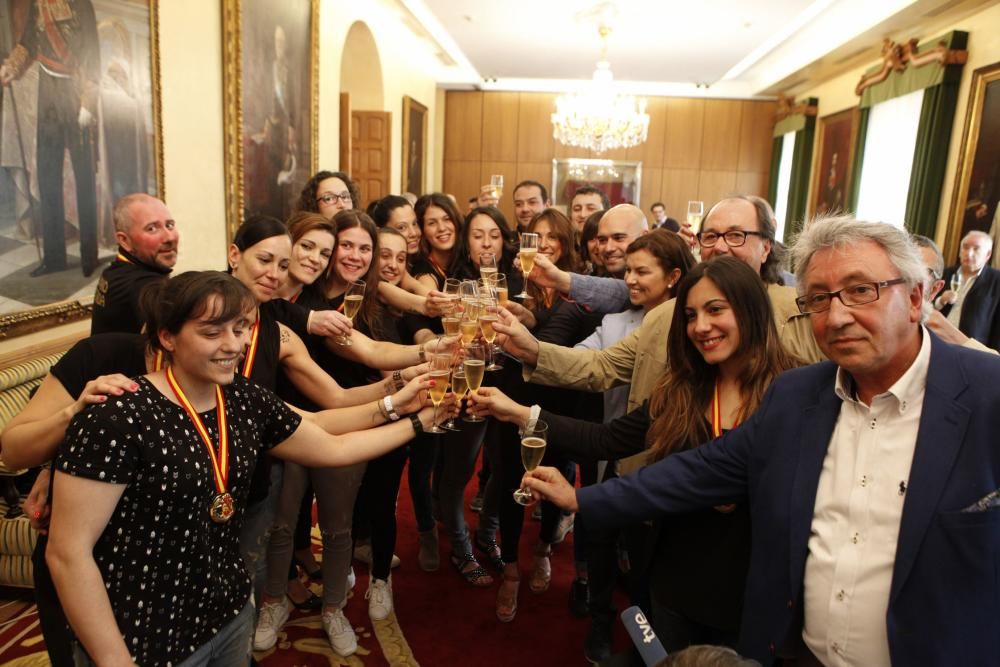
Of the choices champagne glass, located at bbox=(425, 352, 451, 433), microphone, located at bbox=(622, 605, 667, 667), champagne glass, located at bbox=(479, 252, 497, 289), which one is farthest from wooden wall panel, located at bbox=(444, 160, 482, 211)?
microphone, located at bbox=(622, 605, 667, 667)

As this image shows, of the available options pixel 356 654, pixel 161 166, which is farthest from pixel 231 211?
pixel 356 654

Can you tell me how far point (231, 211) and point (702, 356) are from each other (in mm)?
4376

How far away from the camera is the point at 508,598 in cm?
317

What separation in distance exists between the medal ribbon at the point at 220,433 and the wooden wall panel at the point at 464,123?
1297 cm

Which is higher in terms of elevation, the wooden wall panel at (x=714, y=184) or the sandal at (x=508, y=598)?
the wooden wall panel at (x=714, y=184)

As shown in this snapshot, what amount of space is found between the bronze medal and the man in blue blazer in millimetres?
1365

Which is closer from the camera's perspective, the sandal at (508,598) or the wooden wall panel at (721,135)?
the sandal at (508,598)

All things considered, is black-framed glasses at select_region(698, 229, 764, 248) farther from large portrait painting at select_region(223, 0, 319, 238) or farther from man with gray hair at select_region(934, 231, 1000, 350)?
large portrait painting at select_region(223, 0, 319, 238)

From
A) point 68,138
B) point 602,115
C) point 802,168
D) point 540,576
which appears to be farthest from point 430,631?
point 802,168

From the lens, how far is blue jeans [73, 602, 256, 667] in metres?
1.71

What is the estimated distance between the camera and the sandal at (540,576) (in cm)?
341

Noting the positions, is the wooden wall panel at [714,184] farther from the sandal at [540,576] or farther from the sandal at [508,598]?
the sandal at [508,598]

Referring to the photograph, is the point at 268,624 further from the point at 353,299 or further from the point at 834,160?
the point at 834,160

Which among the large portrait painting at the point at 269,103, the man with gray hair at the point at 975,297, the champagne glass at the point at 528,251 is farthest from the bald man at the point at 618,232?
the man with gray hair at the point at 975,297
